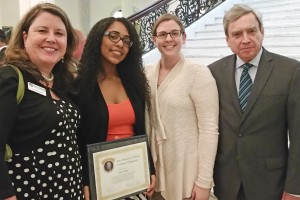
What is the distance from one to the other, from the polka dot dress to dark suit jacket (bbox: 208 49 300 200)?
2.86ft

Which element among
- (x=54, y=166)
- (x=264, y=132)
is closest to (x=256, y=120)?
(x=264, y=132)

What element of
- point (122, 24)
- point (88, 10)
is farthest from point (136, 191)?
point (88, 10)

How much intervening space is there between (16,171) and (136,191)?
2.20ft

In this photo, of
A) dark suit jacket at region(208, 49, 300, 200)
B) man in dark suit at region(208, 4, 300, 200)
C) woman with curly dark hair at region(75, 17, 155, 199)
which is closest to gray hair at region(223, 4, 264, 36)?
man in dark suit at region(208, 4, 300, 200)

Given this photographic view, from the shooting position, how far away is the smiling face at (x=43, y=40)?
143 centimetres

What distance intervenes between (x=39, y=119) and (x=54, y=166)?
0.76 feet

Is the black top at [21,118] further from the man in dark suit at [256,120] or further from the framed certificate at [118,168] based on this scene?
the man in dark suit at [256,120]

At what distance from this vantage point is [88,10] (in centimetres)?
1312

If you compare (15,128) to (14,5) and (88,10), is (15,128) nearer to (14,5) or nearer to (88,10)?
(14,5)

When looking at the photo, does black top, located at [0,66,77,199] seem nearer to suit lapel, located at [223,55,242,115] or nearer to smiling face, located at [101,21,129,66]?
smiling face, located at [101,21,129,66]

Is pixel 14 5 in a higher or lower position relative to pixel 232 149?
higher

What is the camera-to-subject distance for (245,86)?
182 centimetres

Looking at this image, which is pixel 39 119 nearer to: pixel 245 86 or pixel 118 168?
pixel 118 168

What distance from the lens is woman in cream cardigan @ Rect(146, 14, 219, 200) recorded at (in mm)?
1859
